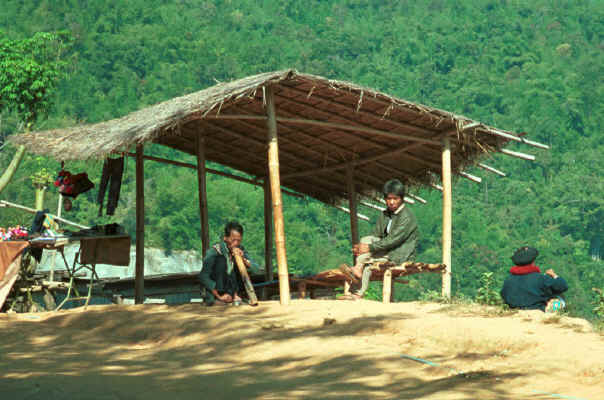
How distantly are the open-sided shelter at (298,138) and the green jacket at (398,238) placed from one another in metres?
1.00

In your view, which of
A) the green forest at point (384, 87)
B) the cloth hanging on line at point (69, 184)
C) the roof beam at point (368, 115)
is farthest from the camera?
the green forest at point (384, 87)

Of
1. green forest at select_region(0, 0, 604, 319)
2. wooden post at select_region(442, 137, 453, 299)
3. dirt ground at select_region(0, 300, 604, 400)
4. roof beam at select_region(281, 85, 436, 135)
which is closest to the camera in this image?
dirt ground at select_region(0, 300, 604, 400)

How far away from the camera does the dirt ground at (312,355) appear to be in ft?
14.7

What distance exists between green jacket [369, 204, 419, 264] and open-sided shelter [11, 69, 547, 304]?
3.29 ft

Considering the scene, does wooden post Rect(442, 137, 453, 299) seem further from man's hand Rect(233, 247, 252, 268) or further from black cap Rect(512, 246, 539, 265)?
black cap Rect(512, 246, 539, 265)

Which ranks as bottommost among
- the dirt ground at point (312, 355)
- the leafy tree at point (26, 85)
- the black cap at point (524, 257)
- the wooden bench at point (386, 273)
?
the dirt ground at point (312, 355)

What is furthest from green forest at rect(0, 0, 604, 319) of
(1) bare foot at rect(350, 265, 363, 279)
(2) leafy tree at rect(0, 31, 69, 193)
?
(1) bare foot at rect(350, 265, 363, 279)

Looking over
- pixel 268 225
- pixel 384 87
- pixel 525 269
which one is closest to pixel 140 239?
pixel 268 225

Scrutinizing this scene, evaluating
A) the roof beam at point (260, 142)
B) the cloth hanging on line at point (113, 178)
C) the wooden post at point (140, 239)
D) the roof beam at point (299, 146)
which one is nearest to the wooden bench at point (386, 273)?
the wooden post at point (140, 239)

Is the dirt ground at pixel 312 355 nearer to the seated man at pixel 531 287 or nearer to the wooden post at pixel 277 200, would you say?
the seated man at pixel 531 287

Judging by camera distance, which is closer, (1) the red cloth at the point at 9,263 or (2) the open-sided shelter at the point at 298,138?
(2) the open-sided shelter at the point at 298,138

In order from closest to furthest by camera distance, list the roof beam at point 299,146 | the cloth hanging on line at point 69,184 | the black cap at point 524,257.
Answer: the black cap at point 524,257, the cloth hanging on line at point 69,184, the roof beam at point 299,146

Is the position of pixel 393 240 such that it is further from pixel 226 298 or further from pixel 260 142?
pixel 260 142

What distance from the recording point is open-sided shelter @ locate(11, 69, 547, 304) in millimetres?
8836
